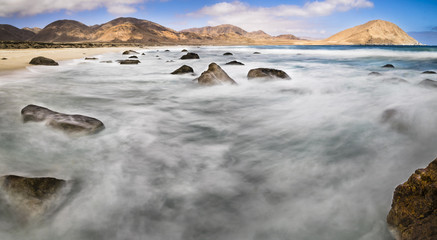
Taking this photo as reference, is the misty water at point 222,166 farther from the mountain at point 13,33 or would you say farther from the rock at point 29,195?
the mountain at point 13,33

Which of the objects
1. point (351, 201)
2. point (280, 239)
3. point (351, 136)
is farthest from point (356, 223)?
point (351, 136)

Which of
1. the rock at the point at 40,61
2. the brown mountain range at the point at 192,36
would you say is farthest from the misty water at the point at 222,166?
the brown mountain range at the point at 192,36

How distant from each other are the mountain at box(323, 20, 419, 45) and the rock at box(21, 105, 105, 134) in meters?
129

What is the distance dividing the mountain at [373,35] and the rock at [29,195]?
130114mm

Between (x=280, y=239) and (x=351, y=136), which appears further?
(x=351, y=136)

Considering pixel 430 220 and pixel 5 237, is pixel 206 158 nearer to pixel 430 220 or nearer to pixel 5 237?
pixel 5 237

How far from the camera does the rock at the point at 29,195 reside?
149cm

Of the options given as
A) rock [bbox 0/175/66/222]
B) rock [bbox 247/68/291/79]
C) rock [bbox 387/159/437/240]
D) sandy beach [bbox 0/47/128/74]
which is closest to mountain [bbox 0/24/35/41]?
sandy beach [bbox 0/47/128/74]

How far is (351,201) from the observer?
1718 millimetres

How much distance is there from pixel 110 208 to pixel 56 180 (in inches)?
18.4

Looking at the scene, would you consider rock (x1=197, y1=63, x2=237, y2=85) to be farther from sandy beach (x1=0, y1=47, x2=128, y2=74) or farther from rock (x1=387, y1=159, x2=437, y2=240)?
sandy beach (x1=0, y1=47, x2=128, y2=74)

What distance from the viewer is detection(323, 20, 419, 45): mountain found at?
11830 centimetres

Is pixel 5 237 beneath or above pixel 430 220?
beneath

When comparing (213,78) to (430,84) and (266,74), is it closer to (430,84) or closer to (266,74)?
(266,74)
